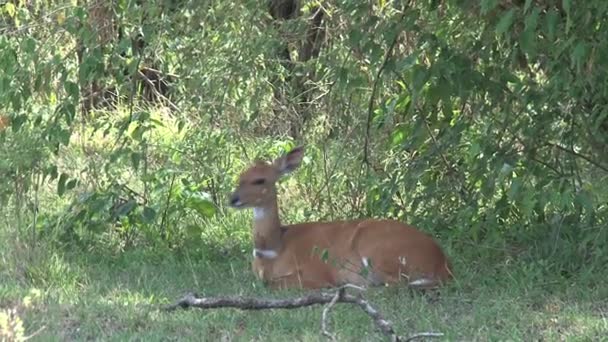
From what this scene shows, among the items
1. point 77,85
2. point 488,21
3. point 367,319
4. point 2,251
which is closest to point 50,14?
point 77,85

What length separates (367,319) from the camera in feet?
20.8

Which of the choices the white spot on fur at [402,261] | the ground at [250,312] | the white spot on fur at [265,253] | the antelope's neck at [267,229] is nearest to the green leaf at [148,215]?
the ground at [250,312]

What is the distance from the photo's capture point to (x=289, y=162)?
8.16 metres

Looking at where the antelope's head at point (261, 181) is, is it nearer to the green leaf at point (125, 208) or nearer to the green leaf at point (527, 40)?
the green leaf at point (125, 208)

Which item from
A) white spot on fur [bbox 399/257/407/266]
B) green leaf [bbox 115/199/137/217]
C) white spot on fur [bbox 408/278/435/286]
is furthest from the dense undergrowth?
white spot on fur [bbox 399/257/407/266]

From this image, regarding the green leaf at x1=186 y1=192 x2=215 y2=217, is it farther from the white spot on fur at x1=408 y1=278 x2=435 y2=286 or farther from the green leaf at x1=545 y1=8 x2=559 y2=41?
the green leaf at x1=545 y1=8 x2=559 y2=41

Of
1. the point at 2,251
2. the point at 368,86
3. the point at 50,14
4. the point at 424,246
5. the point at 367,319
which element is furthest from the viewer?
the point at 368,86

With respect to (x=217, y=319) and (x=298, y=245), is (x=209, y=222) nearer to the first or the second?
(x=298, y=245)

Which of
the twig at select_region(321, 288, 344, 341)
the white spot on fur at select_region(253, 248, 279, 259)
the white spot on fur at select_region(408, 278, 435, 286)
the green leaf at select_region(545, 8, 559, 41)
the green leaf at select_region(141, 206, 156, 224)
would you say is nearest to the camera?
the twig at select_region(321, 288, 344, 341)

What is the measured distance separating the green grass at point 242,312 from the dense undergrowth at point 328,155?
0.02 m

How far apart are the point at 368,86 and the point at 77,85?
2181mm

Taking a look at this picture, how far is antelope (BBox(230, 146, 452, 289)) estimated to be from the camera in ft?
24.0

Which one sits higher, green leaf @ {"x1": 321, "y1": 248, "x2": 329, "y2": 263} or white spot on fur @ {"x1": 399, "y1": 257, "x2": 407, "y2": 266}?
green leaf @ {"x1": 321, "y1": 248, "x2": 329, "y2": 263}

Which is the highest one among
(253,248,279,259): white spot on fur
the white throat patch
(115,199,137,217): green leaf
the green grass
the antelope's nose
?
the antelope's nose
